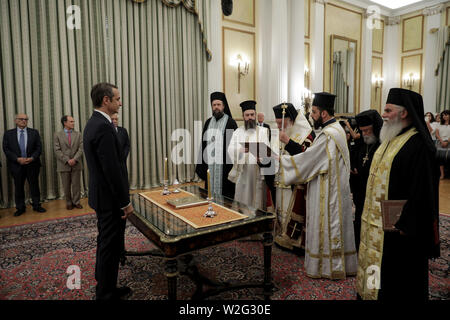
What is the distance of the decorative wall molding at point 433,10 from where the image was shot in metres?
10.8

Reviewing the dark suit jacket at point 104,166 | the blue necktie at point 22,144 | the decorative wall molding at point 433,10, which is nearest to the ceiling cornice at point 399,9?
the decorative wall molding at point 433,10

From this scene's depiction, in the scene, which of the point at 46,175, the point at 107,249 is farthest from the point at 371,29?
the point at 107,249

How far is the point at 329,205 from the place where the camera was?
320 cm

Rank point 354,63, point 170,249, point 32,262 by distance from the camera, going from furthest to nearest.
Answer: point 354,63 → point 32,262 → point 170,249

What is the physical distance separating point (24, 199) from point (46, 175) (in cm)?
75

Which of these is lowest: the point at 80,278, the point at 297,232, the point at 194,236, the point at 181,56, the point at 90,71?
the point at 80,278

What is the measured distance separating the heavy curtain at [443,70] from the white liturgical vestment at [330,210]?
1006cm

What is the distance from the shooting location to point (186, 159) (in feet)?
27.0

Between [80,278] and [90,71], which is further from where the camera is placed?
[90,71]

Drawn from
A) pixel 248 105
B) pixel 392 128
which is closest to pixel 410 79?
pixel 248 105

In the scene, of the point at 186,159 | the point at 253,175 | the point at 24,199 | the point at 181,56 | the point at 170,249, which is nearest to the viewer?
the point at 170,249

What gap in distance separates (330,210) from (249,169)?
134 cm

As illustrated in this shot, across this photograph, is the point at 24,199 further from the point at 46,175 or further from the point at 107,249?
the point at 107,249

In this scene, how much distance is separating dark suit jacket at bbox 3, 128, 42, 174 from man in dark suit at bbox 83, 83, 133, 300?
3946 millimetres
